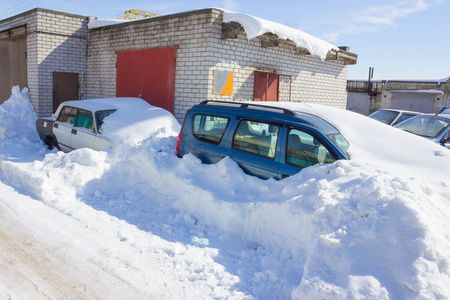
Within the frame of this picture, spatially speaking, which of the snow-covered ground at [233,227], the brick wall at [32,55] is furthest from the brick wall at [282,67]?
the brick wall at [32,55]

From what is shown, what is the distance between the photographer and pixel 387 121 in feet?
39.3

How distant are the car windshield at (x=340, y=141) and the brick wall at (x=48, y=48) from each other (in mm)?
11662

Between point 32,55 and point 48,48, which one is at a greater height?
point 48,48

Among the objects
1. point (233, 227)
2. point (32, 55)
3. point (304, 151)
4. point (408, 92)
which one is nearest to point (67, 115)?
point (233, 227)

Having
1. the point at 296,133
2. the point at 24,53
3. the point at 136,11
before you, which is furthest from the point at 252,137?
the point at 136,11

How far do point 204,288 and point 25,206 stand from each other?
349 centimetres

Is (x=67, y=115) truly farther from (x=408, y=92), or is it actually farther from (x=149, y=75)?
(x=408, y=92)

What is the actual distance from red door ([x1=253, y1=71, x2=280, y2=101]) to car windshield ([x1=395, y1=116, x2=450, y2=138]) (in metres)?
3.86

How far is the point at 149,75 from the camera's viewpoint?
450 inches

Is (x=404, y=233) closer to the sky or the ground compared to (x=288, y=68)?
closer to the ground

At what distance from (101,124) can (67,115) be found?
51.3 inches

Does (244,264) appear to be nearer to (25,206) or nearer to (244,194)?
(244,194)

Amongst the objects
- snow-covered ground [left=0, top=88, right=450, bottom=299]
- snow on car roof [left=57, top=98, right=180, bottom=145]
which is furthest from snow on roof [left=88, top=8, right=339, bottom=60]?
snow-covered ground [left=0, top=88, right=450, bottom=299]

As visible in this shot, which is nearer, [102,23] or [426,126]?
[426,126]
